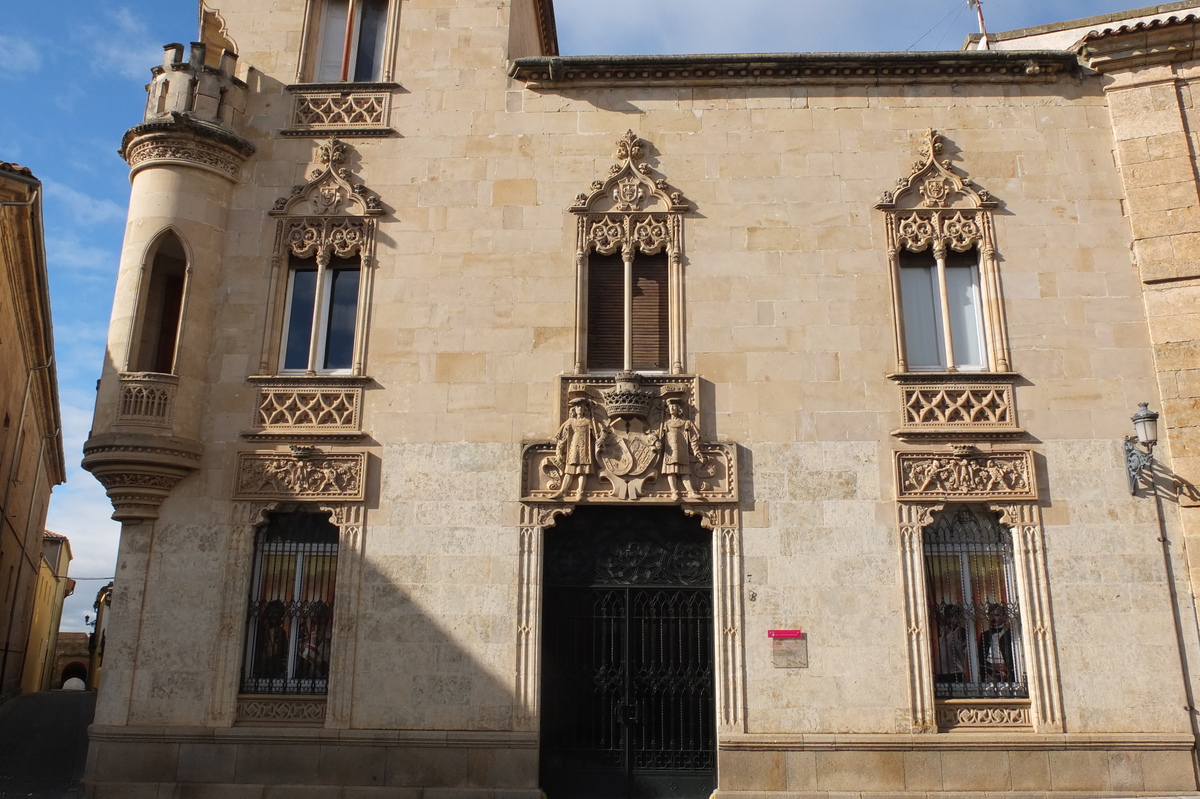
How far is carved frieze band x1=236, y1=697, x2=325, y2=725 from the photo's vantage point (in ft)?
37.9

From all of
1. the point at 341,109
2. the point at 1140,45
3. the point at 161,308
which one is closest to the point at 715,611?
the point at 161,308

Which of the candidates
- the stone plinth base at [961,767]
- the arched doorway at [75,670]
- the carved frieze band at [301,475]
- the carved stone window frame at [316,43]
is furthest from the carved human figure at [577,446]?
the arched doorway at [75,670]

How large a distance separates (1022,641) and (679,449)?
197 inches

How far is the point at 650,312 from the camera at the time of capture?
12.9m

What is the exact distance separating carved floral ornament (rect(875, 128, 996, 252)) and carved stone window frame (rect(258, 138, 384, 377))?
24.4 feet

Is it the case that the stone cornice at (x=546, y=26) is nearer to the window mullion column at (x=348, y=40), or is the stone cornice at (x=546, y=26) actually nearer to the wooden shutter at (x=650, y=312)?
the window mullion column at (x=348, y=40)

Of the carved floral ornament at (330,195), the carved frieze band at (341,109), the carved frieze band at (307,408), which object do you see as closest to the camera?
the carved frieze band at (307,408)

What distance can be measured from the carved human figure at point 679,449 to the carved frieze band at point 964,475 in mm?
2698

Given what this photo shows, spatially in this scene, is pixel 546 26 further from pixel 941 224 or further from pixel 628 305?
pixel 941 224

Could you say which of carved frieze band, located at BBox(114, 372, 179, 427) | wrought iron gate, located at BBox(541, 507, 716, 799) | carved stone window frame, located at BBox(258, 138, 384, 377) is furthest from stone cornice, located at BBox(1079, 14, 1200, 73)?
carved frieze band, located at BBox(114, 372, 179, 427)

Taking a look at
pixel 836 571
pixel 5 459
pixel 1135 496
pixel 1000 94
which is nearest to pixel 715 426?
pixel 836 571

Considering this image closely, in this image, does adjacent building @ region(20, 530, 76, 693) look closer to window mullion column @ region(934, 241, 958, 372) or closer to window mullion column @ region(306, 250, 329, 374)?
window mullion column @ region(306, 250, 329, 374)

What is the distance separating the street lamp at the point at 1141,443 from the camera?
11633 millimetres

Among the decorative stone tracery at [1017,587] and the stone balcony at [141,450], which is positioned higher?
the stone balcony at [141,450]
